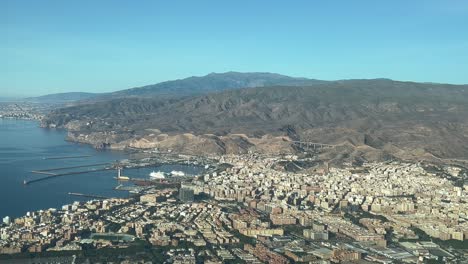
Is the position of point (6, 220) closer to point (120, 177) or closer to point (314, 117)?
point (120, 177)

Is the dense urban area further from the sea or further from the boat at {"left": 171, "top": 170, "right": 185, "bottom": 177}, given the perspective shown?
the sea

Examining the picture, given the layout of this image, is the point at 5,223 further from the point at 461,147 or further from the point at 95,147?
the point at 461,147

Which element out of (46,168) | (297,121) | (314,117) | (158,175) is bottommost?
(46,168)

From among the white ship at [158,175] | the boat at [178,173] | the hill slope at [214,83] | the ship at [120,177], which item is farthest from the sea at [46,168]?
the hill slope at [214,83]

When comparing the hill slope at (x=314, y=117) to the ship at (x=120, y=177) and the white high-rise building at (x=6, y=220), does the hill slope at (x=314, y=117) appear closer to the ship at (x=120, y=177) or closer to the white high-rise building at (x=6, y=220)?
the ship at (x=120, y=177)

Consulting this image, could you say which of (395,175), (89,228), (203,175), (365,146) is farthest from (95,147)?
(89,228)

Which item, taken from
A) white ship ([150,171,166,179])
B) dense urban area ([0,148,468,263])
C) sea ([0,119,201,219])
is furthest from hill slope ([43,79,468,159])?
dense urban area ([0,148,468,263])

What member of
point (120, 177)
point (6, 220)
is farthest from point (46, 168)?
point (6, 220)
